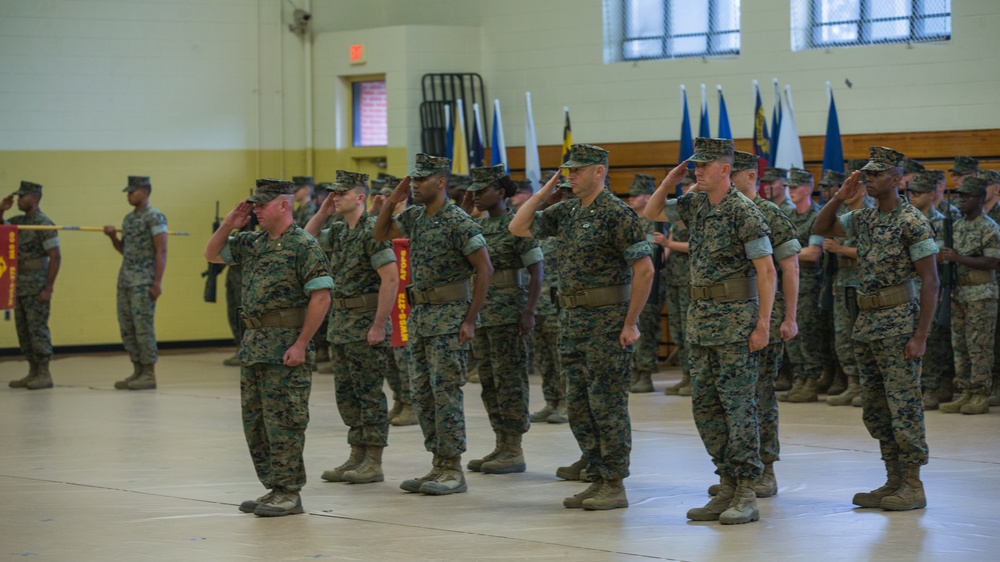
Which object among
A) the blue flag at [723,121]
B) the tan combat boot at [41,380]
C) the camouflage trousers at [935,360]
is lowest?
the tan combat boot at [41,380]

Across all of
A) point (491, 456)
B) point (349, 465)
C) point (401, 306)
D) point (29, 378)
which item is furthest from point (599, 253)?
point (29, 378)

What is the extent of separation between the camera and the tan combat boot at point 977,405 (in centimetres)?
925

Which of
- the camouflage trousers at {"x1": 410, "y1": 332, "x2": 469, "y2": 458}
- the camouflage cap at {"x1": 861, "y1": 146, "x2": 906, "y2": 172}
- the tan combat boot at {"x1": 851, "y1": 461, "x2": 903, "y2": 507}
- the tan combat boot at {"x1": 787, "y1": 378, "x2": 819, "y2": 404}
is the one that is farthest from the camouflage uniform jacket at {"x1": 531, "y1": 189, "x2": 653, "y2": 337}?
the tan combat boot at {"x1": 787, "y1": 378, "x2": 819, "y2": 404}

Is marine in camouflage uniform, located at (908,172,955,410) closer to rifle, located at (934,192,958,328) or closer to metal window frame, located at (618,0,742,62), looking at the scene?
rifle, located at (934,192,958,328)

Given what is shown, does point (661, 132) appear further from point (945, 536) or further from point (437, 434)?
point (945, 536)

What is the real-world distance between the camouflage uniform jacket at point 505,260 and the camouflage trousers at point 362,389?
2.21ft

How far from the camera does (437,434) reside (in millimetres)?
6684

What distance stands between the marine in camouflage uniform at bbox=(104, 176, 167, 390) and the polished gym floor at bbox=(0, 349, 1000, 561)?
1.49 metres

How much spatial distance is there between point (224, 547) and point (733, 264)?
2.54m

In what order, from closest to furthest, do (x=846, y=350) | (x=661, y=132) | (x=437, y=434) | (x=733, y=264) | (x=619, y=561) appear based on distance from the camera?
(x=619, y=561) → (x=733, y=264) → (x=437, y=434) → (x=846, y=350) → (x=661, y=132)

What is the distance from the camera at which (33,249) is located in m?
11.5

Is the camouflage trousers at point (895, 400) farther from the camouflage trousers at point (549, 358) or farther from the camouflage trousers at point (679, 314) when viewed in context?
the camouflage trousers at point (679, 314)

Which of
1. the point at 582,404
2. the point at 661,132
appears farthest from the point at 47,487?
the point at 661,132

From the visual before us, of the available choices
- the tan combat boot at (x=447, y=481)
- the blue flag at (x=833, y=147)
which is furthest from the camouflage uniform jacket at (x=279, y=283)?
the blue flag at (x=833, y=147)
